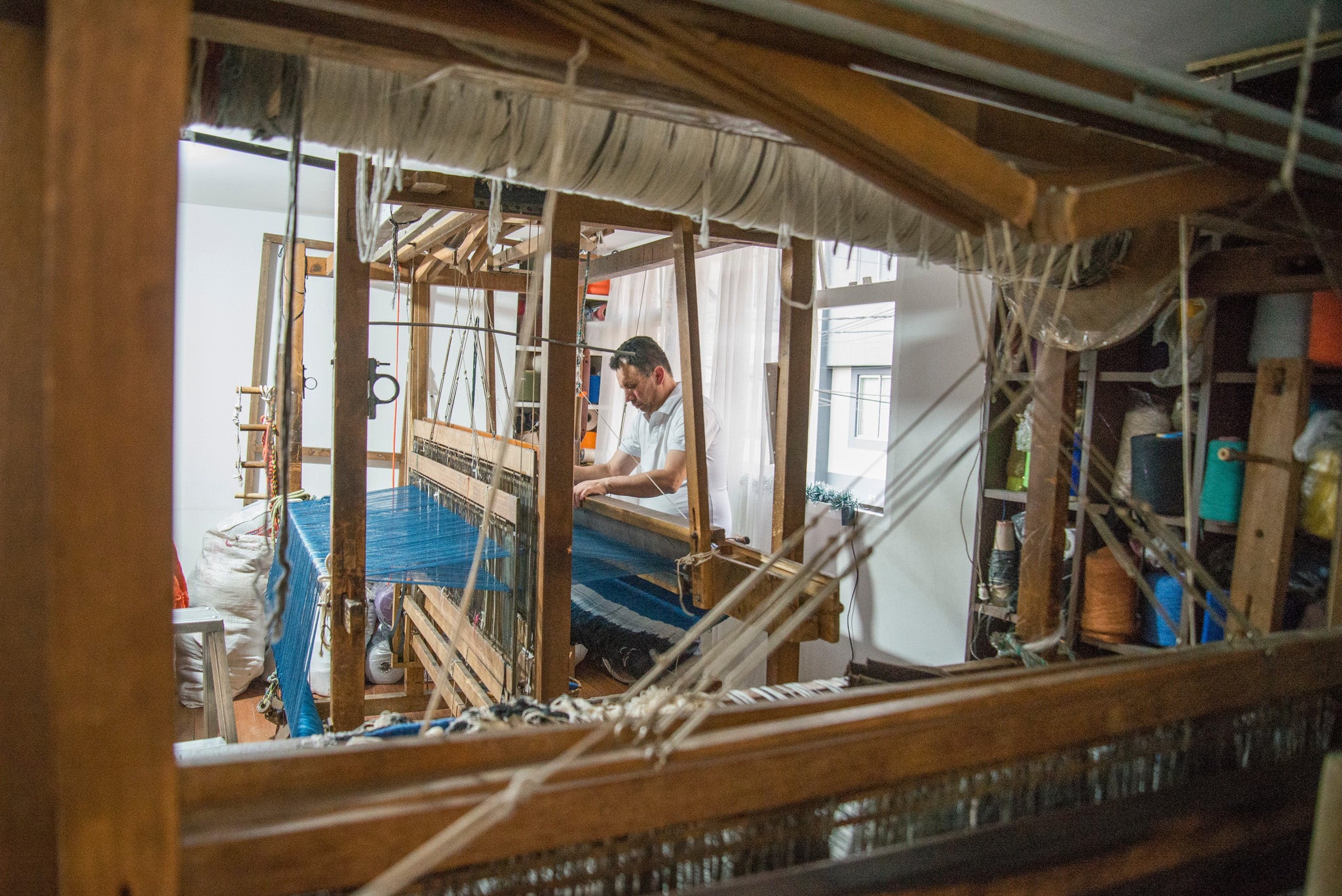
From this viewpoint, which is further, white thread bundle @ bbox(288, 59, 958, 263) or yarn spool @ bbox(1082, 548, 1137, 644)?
yarn spool @ bbox(1082, 548, 1137, 644)

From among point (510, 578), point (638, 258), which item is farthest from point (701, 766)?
point (638, 258)

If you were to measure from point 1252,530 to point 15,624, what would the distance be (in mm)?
2019

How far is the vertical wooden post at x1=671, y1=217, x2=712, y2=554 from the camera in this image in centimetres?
209

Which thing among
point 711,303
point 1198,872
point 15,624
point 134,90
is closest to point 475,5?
point 134,90

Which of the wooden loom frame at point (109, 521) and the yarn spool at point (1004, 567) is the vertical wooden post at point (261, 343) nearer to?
the yarn spool at point (1004, 567)

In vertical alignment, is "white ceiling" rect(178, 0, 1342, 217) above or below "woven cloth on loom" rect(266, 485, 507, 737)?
above

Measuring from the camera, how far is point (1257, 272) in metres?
1.58

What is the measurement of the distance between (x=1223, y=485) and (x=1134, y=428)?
343 millimetres

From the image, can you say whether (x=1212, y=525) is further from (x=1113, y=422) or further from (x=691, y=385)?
(x=691, y=385)

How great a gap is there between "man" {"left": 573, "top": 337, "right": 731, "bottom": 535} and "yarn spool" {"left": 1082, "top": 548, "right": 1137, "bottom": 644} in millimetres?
1327

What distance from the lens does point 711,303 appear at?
401 cm

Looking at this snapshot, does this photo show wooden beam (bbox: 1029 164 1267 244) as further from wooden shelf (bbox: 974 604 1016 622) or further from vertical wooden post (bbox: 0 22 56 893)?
wooden shelf (bbox: 974 604 1016 622)

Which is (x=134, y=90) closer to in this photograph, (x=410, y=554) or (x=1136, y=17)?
(x=410, y=554)

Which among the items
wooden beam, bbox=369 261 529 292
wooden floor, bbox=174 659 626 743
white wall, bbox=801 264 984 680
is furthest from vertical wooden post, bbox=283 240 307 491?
white wall, bbox=801 264 984 680
